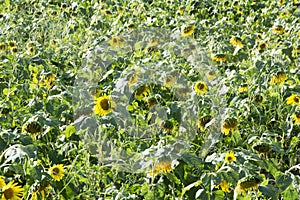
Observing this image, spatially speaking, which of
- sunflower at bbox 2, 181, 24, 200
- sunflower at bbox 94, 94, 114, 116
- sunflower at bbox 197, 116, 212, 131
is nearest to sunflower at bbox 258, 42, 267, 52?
sunflower at bbox 197, 116, 212, 131

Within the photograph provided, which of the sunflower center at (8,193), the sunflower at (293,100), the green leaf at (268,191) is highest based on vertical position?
the sunflower center at (8,193)

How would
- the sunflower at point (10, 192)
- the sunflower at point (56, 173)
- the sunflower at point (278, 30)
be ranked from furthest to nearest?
the sunflower at point (278, 30) → the sunflower at point (56, 173) → the sunflower at point (10, 192)

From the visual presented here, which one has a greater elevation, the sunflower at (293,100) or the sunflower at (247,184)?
the sunflower at (247,184)

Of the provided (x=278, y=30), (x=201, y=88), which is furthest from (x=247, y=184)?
(x=278, y=30)

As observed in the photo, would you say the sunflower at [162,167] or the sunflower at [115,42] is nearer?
the sunflower at [162,167]

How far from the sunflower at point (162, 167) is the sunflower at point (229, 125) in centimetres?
59

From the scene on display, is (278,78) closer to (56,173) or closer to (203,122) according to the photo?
(203,122)

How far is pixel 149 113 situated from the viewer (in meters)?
2.80

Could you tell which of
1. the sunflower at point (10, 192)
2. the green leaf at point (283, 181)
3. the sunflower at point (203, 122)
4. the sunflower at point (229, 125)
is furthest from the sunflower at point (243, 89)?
the sunflower at point (10, 192)

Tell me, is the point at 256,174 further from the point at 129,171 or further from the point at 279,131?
the point at 279,131

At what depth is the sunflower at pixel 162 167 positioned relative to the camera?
1.98m

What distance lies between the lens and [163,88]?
10.4 ft

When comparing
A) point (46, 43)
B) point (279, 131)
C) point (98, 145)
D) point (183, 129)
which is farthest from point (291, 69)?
point (46, 43)

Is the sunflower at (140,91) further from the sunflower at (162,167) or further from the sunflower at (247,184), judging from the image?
the sunflower at (247,184)
